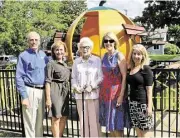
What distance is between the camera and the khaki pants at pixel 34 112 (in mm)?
4469

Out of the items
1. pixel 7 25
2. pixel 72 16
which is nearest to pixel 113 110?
pixel 7 25

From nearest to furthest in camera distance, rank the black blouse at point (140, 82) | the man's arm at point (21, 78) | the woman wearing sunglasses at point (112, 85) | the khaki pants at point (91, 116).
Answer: the black blouse at point (140, 82) < the woman wearing sunglasses at point (112, 85) < the khaki pants at point (91, 116) < the man's arm at point (21, 78)

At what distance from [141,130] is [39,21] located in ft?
82.7

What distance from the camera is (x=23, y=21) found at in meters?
25.4

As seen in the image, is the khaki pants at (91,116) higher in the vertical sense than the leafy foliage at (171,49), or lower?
higher

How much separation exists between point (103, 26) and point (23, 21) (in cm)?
1877

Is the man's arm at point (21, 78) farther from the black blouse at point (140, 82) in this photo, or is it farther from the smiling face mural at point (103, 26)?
the smiling face mural at point (103, 26)

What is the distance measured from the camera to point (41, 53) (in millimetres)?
4508

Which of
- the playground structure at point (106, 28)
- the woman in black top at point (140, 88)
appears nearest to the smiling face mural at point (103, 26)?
the playground structure at point (106, 28)

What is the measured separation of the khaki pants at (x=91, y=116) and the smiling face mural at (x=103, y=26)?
3.46 meters

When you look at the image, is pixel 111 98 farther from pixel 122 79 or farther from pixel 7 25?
pixel 7 25

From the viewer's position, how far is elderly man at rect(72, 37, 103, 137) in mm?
4098

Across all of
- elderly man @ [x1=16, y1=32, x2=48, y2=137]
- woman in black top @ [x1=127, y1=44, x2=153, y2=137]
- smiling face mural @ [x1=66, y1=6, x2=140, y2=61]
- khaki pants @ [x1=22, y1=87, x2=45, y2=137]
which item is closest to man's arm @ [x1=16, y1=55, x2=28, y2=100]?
elderly man @ [x1=16, y1=32, x2=48, y2=137]

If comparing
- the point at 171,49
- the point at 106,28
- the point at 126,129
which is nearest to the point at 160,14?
the point at 171,49
